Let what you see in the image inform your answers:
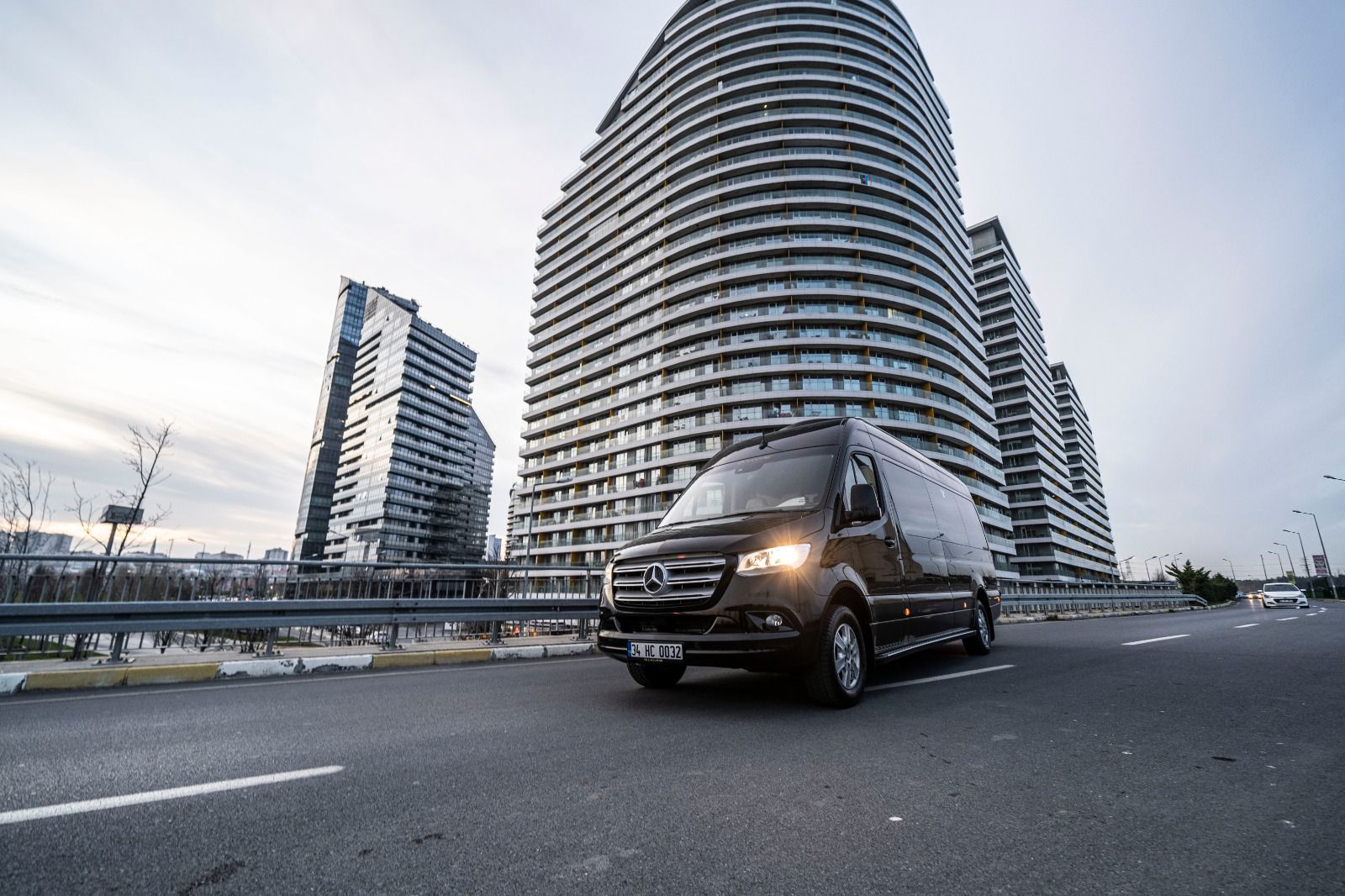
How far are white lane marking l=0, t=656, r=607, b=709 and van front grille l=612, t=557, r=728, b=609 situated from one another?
9.40ft

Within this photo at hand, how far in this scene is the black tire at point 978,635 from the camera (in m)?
A: 7.27

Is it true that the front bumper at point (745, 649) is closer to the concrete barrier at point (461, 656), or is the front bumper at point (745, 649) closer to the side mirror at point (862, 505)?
the side mirror at point (862, 505)

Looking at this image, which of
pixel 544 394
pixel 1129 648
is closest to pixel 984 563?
pixel 1129 648

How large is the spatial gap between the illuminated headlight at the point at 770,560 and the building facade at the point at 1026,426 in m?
77.2

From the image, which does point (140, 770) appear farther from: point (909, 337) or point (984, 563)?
point (909, 337)

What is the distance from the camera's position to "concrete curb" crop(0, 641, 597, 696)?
5.14 m

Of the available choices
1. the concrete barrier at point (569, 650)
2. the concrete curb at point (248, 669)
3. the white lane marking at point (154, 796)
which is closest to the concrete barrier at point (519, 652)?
the concrete curb at point (248, 669)

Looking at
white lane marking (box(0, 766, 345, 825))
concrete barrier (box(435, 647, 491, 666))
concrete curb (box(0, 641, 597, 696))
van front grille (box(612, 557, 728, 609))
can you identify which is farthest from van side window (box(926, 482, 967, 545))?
white lane marking (box(0, 766, 345, 825))

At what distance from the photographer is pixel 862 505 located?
461cm

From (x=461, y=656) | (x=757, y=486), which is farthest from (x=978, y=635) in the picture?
(x=461, y=656)

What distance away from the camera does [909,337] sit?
166ft

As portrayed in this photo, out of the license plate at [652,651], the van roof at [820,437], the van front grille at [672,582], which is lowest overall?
the license plate at [652,651]

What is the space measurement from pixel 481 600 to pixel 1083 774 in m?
7.34

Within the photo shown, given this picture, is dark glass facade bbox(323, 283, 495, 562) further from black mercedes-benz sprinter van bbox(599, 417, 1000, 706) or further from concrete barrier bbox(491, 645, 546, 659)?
black mercedes-benz sprinter van bbox(599, 417, 1000, 706)
